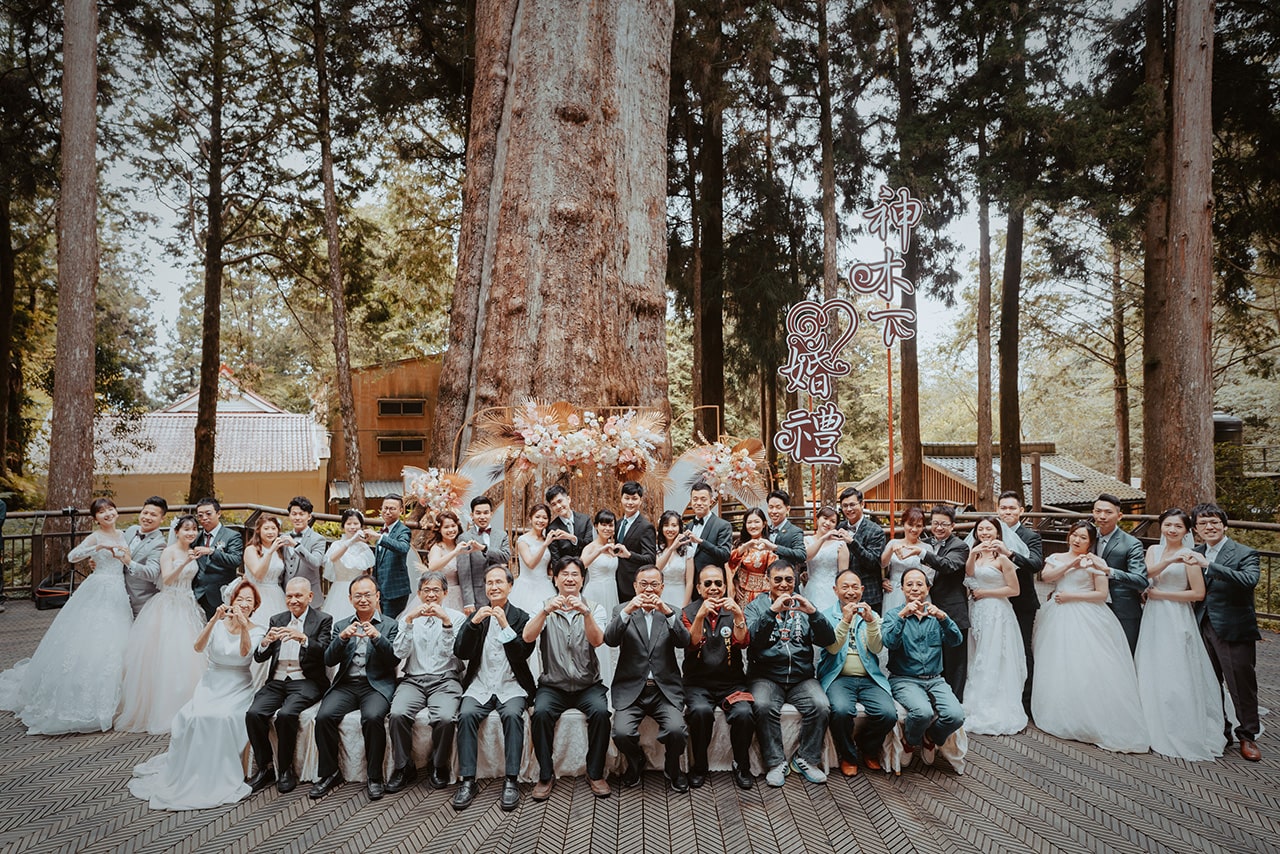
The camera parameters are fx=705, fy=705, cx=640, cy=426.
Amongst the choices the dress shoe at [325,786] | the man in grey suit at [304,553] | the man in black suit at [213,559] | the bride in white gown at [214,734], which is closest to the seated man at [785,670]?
the dress shoe at [325,786]

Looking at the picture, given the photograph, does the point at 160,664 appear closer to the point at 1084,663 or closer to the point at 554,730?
the point at 554,730

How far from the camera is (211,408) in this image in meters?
14.9

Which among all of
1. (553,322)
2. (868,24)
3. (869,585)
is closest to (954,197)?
(868,24)

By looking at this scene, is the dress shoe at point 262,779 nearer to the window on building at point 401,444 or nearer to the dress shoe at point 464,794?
the dress shoe at point 464,794

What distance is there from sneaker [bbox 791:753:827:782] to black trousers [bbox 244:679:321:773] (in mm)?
3061

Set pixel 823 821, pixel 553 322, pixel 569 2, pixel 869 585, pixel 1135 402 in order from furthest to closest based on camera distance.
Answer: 1. pixel 1135 402
2. pixel 569 2
3. pixel 553 322
4. pixel 869 585
5. pixel 823 821

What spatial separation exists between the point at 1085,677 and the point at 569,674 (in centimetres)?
359

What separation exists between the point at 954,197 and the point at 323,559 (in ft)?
47.3

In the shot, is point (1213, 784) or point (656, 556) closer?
point (1213, 784)

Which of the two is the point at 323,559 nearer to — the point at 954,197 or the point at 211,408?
the point at 211,408

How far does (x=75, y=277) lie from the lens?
970 centimetres

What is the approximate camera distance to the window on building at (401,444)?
862 inches

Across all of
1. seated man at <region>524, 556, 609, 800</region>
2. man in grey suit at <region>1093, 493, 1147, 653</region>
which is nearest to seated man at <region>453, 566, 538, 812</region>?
seated man at <region>524, 556, 609, 800</region>

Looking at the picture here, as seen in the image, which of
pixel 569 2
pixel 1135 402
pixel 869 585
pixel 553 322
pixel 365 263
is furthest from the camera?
→ pixel 1135 402
